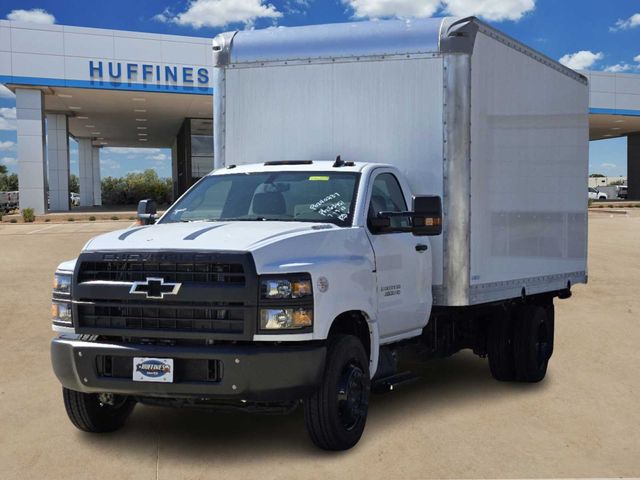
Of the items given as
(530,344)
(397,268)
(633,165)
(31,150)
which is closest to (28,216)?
(31,150)

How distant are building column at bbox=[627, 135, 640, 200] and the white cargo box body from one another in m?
63.3

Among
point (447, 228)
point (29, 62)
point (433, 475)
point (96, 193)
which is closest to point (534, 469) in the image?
point (433, 475)

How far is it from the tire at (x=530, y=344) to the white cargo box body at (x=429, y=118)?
1.01 ft

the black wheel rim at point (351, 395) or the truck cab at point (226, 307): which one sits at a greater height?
the truck cab at point (226, 307)

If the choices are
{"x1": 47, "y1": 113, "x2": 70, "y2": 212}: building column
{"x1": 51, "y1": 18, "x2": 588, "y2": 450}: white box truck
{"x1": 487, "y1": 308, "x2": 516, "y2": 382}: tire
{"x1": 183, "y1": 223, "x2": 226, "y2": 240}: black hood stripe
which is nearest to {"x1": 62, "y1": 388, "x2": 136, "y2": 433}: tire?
{"x1": 51, "y1": 18, "x2": 588, "y2": 450}: white box truck

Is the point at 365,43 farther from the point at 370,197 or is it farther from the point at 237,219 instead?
the point at 237,219

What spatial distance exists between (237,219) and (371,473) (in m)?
2.28

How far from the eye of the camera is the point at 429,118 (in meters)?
6.95

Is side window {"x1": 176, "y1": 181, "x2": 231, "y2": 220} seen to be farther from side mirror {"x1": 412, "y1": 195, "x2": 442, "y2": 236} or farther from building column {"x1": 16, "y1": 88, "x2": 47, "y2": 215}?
building column {"x1": 16, "y1": 88, "x2": 47, "y2": 215}

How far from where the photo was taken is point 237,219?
6.29 metres

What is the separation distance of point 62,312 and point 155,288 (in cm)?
86

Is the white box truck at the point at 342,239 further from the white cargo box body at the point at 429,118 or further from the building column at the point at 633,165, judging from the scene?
the building column at the point at 633,165

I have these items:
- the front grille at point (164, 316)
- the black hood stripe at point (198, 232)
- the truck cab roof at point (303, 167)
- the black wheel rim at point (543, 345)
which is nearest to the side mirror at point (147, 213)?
the truck cab roof at point (303, 167)

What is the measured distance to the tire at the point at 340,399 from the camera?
17.5ft
